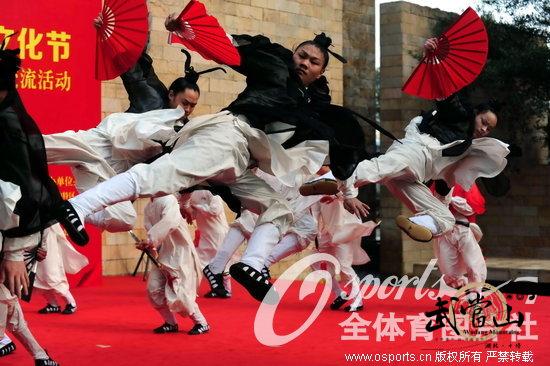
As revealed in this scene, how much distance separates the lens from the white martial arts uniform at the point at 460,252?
24.9ft

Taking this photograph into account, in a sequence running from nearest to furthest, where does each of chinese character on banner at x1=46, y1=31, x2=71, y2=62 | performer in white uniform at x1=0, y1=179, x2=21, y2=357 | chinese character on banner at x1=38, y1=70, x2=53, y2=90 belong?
performer in white uniform at x1=0, y1=179, x2=21, y2=357
chinese character on banner at x1=38, y1=70, x2=53, y2=90
chinese character on banner at x1=46, y1=31, x2=71, y2=62

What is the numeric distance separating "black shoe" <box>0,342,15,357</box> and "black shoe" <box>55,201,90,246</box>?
137 cm

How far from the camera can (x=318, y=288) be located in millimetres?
9117

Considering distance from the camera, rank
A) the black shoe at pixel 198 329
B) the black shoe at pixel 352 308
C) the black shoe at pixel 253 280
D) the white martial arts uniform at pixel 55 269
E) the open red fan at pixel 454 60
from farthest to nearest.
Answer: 1. the black shoe at pixel 352 308
2. the white martial arts uniform at pixel 55 269
3. the open red fan at pixel 454 60
4. the black shoe at pixel 198 329
5. the black shoe at pixel 253 280

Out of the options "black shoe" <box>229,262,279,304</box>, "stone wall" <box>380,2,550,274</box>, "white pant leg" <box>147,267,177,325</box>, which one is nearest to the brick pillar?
"stone wall" <box>380,2,550,274</box>

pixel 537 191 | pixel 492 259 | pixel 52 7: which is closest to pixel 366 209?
pixel 52 7

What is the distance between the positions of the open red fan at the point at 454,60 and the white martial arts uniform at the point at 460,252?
4.32 feet

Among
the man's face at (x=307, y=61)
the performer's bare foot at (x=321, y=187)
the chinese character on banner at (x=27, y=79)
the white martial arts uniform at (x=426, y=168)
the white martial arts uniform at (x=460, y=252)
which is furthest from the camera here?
the chinese character on banner at (x=27, y=79)

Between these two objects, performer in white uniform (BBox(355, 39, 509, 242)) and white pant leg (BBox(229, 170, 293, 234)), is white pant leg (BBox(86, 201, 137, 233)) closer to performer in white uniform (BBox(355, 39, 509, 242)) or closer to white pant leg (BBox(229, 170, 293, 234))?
white pant leg (BBox(229, 170, 293, 234))

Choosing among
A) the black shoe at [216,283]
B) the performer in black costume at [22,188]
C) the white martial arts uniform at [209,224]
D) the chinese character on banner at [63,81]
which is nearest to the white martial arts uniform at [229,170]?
the performer in black costume at [22,188]

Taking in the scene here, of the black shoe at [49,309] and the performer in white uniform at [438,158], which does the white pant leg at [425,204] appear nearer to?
the performer in white uniform at [438,158]

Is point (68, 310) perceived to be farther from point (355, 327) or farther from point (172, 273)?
point (355, 327)

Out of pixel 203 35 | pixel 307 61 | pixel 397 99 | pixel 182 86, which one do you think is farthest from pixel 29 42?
pixel 397 99

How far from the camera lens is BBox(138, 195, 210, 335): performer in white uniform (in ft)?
19.6
